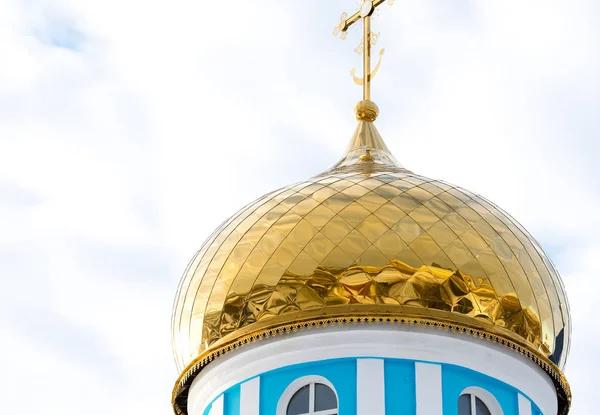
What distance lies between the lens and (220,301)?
1330 centimetres

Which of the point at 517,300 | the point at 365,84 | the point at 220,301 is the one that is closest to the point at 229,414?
the point at 220,301

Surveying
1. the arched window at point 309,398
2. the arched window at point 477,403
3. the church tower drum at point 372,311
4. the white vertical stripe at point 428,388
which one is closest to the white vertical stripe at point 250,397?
the church tower drum at point 372,311

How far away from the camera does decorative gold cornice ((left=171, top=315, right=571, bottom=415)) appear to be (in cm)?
1268

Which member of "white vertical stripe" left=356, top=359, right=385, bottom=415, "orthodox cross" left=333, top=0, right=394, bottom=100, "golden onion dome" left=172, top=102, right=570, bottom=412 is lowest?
"white vertical stripe" left=356, top=359, right=385, bottom=415

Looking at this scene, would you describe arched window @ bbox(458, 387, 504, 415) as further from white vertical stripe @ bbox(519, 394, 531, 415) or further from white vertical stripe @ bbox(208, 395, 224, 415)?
white vertical stripe @ bbox(208, 395, 224, 415)

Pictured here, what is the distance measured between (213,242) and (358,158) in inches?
68.5

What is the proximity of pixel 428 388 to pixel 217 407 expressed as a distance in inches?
72.5

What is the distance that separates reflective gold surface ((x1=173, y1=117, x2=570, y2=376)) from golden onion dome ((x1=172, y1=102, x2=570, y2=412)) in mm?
11

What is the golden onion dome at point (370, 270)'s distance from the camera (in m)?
12.8

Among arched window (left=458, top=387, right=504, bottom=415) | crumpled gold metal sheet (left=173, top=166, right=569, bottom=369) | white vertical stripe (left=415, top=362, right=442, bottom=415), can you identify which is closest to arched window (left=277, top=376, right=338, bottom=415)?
crumpled gold metal sheet (left=173, top=166, right=569, bottom=369)

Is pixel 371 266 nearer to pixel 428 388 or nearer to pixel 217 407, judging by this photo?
pixel 428 388

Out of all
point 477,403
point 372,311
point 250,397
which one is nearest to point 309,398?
point 250,397

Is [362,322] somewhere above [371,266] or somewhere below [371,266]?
below

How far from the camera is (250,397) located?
1297 cm
